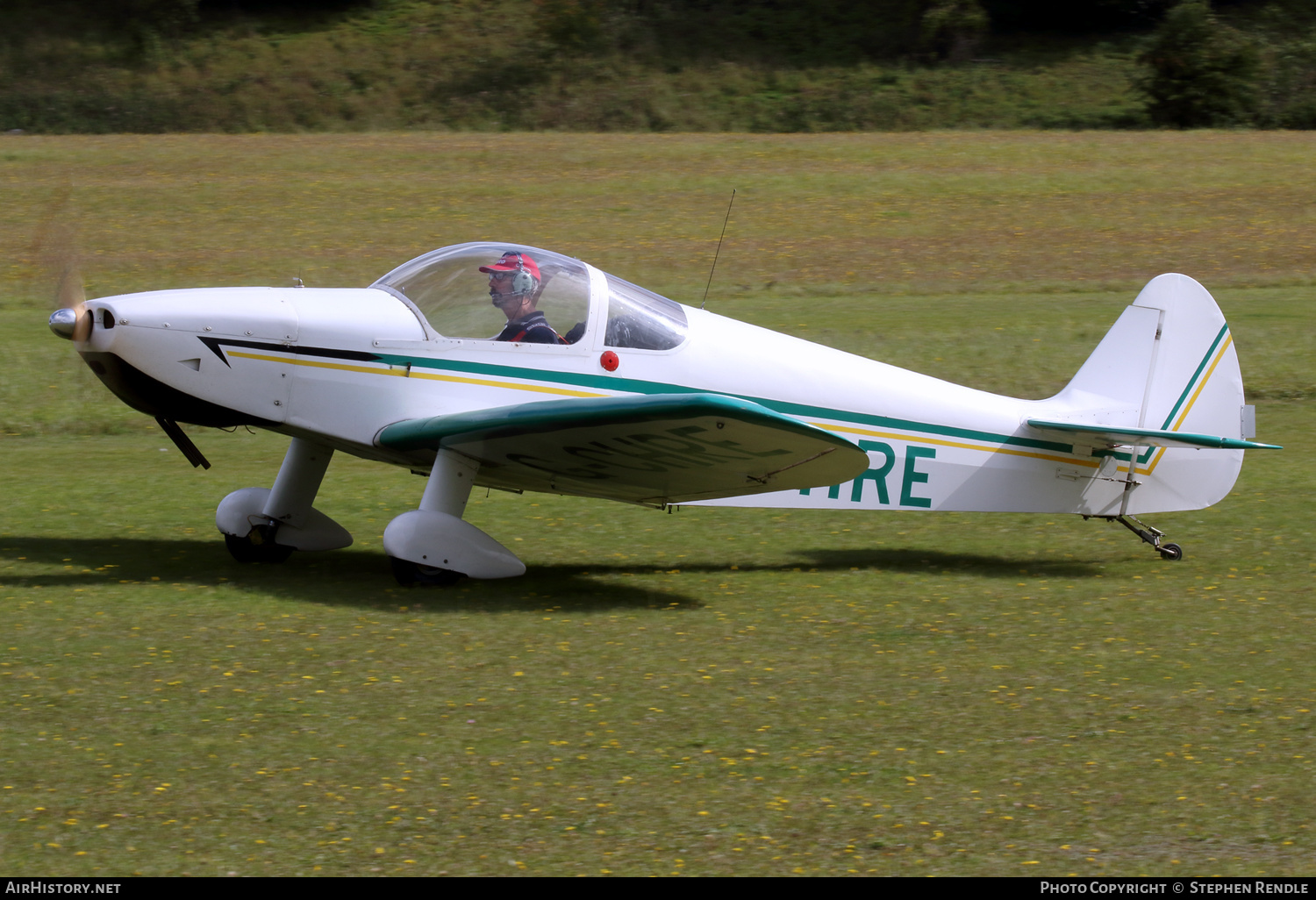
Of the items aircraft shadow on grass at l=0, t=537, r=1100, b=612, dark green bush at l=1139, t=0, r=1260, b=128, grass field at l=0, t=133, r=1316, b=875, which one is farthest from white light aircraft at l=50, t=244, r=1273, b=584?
dark green bush at l=1139, t=0, r=1260, b=128

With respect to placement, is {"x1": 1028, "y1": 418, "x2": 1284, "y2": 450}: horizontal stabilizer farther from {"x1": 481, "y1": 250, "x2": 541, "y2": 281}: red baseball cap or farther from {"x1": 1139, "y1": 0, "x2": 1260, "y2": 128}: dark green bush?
{"x1": 1139, "y1": 0, "x2": 1260, "y2": 128}: dark green bush

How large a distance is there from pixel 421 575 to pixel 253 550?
146cm

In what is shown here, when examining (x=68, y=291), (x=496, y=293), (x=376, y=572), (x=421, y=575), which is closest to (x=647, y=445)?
(x=496, y=293)

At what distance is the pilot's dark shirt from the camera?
828 cm

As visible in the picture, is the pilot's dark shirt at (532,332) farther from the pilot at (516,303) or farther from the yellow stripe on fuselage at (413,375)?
the yellow stripe on fuselage at (413,375)

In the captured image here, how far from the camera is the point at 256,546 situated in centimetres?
887

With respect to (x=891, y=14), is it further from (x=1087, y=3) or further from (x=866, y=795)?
(x=866, y=795)

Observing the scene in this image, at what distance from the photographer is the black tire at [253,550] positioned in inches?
348

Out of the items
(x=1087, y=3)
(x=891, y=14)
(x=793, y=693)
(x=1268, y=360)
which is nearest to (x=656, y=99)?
(x=891, y=14)

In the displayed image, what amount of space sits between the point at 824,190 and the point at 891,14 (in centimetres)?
2832

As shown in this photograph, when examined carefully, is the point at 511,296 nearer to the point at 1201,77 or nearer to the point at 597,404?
the point at 597,404

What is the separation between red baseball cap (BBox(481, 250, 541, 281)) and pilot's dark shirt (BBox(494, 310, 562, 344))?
0.26 metres

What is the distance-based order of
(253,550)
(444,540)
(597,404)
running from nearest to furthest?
(597,404) < (444,540) < (253,550)

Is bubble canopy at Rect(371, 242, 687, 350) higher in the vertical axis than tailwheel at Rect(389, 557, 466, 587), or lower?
higher
